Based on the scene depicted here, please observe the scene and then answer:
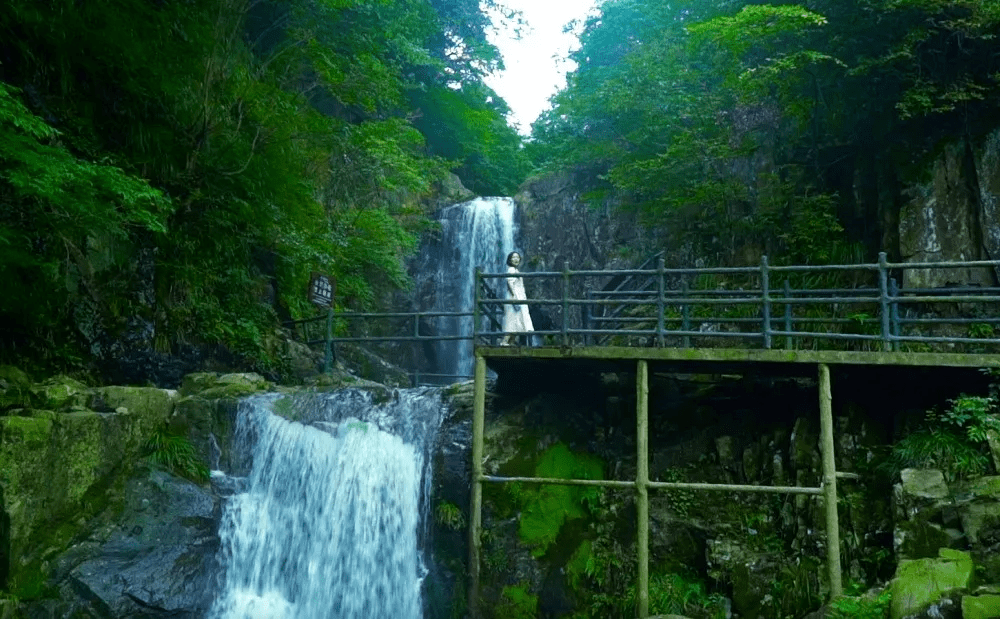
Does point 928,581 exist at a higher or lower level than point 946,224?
lower

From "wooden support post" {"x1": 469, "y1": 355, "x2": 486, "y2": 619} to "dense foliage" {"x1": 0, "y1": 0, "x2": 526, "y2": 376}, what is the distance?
4165 millimetres

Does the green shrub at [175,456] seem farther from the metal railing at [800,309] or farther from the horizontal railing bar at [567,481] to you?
the metal railing at [800,309]

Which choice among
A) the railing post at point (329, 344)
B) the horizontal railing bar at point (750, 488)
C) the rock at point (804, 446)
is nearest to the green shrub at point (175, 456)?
the railing post at point (329, 344)

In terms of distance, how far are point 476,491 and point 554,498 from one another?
4.07 ft

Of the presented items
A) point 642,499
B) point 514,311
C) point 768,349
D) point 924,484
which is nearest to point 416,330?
point 514,311

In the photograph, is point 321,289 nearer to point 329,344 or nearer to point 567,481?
point 329,344

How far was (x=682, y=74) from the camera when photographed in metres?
16.7

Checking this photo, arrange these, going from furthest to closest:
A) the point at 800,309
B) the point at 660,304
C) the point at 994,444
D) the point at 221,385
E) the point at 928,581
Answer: the point at 800,309, the point at 221,385, the point at 660,304, the point at 994,444, the point at 928,581

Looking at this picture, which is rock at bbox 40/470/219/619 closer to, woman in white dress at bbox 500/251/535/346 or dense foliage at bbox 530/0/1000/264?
woman in white dress at bbox 500/251/535/346

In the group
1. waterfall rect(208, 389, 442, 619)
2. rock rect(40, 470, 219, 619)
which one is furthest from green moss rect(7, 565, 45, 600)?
waterfall rect(208, 389, 442, 619)

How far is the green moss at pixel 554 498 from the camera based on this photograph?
10.7 m

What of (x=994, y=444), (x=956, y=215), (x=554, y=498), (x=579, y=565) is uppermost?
(x=956, y=215)

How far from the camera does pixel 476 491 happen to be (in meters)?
10.2

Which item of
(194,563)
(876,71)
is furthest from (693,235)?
(194,563)
